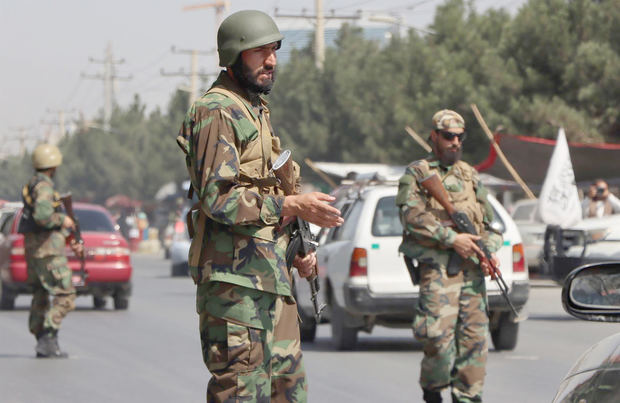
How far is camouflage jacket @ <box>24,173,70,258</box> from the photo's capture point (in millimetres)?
12141

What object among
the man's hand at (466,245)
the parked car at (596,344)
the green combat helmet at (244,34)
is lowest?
the man's hand at (466,245)

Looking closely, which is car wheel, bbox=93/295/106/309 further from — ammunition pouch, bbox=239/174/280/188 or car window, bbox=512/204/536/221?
ammunition pouch, bbox=239/174/280/188

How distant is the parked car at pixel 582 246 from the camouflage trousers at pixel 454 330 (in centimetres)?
668

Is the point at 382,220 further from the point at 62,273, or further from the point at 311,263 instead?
the point at 311,263

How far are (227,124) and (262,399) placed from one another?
3.11 feet

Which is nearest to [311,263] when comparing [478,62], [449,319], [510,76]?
[449,319]

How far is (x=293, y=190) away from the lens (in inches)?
201

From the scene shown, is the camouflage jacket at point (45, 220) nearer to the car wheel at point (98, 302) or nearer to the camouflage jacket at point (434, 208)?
the camouflage jacket at point (434, 208)

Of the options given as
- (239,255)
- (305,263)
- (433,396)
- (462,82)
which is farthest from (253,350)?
(462,82)

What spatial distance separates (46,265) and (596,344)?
9072 millimetres

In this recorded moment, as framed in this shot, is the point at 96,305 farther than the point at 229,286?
Yes

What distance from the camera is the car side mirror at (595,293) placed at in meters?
3.59

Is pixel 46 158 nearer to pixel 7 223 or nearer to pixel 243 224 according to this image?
pixel 243 224

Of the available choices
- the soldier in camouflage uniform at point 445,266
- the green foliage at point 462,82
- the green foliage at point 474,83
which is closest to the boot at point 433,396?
the soldier in camouflage uniform at point 445,266
